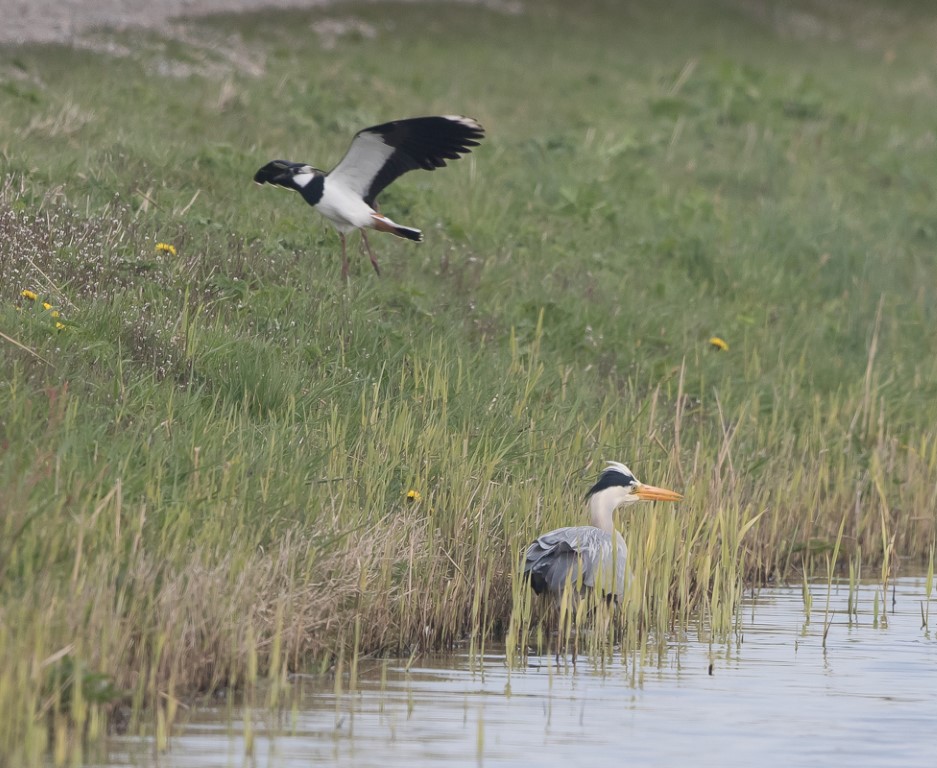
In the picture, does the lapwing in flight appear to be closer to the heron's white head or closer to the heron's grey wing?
the heron's white head

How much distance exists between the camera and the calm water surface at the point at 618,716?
5.89 metres

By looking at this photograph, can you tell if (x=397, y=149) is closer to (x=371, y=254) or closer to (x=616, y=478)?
(x=371, y=254)

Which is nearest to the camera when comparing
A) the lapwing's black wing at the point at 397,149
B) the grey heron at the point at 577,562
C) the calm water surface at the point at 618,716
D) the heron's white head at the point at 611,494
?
the calm water surface at the point at 618,716

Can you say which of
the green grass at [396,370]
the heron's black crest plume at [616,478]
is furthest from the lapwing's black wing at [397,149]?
the heron's black crest plume at [616,478]

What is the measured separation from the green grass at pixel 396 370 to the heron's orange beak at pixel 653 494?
0.31ft

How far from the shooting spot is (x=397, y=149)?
1088 cm

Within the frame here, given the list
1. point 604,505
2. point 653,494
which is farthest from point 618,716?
point 653,494

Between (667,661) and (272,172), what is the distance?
16.5 feet

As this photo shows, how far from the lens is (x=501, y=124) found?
18797mm

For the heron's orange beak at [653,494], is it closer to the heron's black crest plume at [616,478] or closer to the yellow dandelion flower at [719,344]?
the heron's black crest plume at [616,478]

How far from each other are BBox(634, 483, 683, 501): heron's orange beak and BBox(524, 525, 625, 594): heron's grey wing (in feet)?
2.15

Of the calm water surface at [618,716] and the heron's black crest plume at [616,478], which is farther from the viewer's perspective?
the heron's black crest plume at [616,478]

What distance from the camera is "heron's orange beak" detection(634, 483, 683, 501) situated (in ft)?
27.7

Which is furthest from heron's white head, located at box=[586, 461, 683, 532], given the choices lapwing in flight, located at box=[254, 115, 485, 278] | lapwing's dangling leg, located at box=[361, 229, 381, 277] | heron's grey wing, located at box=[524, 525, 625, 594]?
lapwing's dangling leg, located at box=[361, 229, 381, 277]
